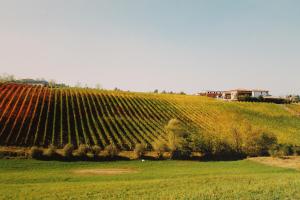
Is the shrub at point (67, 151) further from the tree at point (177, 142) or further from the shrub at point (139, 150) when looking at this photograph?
the tree at point (177, 142)

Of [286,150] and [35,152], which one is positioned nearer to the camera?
[35,152]

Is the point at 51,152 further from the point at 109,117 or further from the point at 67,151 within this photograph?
the point at 109,117

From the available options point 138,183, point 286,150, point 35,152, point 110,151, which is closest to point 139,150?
point 110,151

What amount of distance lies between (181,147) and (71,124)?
65.6 feet

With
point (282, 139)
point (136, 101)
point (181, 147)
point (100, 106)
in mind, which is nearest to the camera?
point (181, 147)

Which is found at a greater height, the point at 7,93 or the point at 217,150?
the point at 7,93

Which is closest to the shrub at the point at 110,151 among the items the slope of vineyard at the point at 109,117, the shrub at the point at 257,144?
the slope of vineyard at the point at 109,117

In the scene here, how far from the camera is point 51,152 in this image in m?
49.0

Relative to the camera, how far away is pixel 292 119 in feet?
302

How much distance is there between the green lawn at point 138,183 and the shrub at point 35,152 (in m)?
1.69

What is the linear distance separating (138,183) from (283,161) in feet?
96.7

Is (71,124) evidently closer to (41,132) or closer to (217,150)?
(41,132)

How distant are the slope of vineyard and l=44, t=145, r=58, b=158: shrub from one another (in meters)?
3.87

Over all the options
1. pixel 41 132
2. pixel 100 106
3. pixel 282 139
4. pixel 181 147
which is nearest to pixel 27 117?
pixel 41 132
